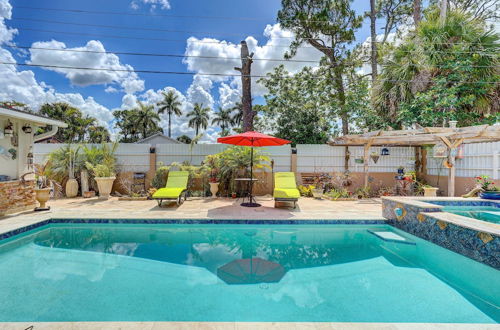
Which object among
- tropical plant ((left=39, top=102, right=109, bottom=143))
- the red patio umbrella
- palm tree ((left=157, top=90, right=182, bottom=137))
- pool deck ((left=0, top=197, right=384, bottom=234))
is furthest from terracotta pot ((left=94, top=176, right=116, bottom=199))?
palm tree ((left=157, top=90, right=182, bottom=137))

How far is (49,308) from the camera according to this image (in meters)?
2.80

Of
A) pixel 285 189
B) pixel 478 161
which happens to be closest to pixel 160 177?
pixel 285 189

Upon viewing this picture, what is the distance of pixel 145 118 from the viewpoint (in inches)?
1495

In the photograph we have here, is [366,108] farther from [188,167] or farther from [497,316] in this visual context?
[497,316]

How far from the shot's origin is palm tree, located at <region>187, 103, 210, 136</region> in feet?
142

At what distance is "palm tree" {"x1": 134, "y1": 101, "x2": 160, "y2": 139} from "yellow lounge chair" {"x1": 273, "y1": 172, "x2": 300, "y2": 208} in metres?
34.9

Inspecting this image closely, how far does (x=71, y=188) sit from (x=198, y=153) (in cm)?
494

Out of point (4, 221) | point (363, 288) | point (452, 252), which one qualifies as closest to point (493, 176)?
point (452, 252)

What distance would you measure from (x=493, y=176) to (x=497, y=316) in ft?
24.4

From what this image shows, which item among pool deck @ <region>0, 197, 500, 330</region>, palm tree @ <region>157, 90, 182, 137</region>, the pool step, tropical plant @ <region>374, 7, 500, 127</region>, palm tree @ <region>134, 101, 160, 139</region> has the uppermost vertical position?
palm tree @ <region>157, 90, 182, 137</region>

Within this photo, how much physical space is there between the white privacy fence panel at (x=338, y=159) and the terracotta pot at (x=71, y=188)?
→ 8.94 m

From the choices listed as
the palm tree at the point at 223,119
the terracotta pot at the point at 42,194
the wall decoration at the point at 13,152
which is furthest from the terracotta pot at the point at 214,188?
the palm tree at the point at 223,119

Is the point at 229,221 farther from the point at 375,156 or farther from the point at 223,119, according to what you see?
the point at 223,119

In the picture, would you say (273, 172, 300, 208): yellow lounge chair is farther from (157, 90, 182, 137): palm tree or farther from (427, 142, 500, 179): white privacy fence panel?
(157, 90, 182, 137): palm tree
